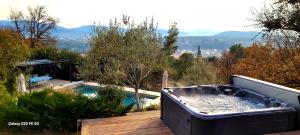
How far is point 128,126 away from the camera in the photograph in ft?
15.9

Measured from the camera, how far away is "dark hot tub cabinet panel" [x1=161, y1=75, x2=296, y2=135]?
12.5 feet

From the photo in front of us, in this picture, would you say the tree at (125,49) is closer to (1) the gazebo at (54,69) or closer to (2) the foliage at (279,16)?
(2) the foliage at (279,16)

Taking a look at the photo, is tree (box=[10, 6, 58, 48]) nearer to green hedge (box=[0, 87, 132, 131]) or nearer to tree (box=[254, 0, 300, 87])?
green hedge (box=[0, 87, 132, 131])

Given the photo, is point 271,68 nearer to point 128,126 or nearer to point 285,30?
point 285,30

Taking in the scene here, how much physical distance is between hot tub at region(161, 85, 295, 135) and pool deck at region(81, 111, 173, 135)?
0.18m

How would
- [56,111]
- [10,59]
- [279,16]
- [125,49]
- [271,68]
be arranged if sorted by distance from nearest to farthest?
1. [56,111]
2. [125,49]
3. [279,16]
4. [271,68]
5. [10,59]

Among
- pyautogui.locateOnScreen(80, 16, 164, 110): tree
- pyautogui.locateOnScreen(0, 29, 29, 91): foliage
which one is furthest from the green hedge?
pyautogui.locateOnScreen(0, 29, 29, 91): foliage

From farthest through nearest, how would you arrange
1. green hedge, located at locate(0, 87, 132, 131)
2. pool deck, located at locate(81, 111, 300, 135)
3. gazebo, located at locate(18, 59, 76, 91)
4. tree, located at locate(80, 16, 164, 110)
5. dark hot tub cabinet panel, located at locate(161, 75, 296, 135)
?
gazebo, located at locate(18, 59, 76, 91)
tree, located at locate(80, 16, 164, 110)
green hedge, located at locate(0, 87, 132, 131)
pool deck, located at locate(81, 111, 300, 135)
dark hot tub cabinet panel, located at locate(161, 75, 296, 135)

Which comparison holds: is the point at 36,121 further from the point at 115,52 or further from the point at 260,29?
the point at 260,29

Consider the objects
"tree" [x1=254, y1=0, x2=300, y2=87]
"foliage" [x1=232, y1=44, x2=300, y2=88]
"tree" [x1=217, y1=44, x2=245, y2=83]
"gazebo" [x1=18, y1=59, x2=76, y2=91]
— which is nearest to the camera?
"tree" [x1=254, y1=0, x2=300, y2=87]

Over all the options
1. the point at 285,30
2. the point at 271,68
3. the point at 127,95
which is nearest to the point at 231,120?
the point at 285,30

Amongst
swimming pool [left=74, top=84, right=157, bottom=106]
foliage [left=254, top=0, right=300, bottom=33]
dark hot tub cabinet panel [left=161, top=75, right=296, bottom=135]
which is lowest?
swimming pool [left=74, top=84, right=157, bottom=106]

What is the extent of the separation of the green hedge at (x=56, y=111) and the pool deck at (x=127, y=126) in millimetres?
265

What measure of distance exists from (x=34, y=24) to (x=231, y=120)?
22.0 meters
